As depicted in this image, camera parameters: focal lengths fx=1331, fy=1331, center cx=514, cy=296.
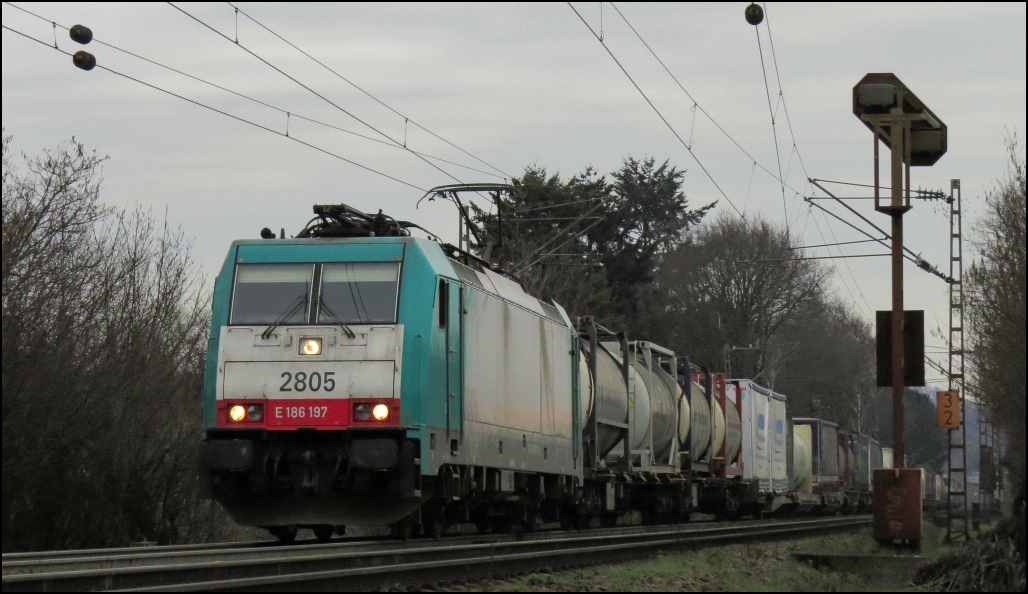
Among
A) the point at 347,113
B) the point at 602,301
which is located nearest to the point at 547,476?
the point at 347,113

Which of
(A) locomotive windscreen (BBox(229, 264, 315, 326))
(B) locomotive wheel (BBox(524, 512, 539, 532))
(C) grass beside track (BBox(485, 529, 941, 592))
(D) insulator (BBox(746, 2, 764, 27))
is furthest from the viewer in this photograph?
(B) locomotive wheel (BBox(524, 512, 539, 532))

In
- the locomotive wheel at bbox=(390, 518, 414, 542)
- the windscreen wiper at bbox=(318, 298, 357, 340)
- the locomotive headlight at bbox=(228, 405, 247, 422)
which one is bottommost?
the locomotive wheel at bbox=(390, 518, 414, 542)

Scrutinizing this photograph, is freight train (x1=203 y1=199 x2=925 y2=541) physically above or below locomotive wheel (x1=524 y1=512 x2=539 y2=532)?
above

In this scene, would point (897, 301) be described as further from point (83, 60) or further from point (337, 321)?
point (83, 60)

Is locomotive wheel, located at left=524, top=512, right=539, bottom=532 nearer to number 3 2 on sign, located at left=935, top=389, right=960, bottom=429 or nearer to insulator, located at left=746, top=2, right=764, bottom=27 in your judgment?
insulator, located at left=746, top=2, right=764, bottom=27

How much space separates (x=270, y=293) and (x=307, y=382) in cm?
122

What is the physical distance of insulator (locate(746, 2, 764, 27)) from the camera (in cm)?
1797

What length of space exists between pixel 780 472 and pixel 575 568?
22431 millimetres

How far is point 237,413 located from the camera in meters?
13.9

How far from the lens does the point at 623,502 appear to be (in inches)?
970

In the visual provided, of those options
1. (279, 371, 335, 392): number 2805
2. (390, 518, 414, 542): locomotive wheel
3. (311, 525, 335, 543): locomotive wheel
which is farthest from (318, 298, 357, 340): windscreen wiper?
(311, 525, 335, 543): locomotive wheel

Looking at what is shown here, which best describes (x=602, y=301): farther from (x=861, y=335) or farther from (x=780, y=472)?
(x=861, y=335)

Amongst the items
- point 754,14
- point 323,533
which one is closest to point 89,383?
point 323,533

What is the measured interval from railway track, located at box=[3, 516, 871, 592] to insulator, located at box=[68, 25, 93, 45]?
18.8 feet
